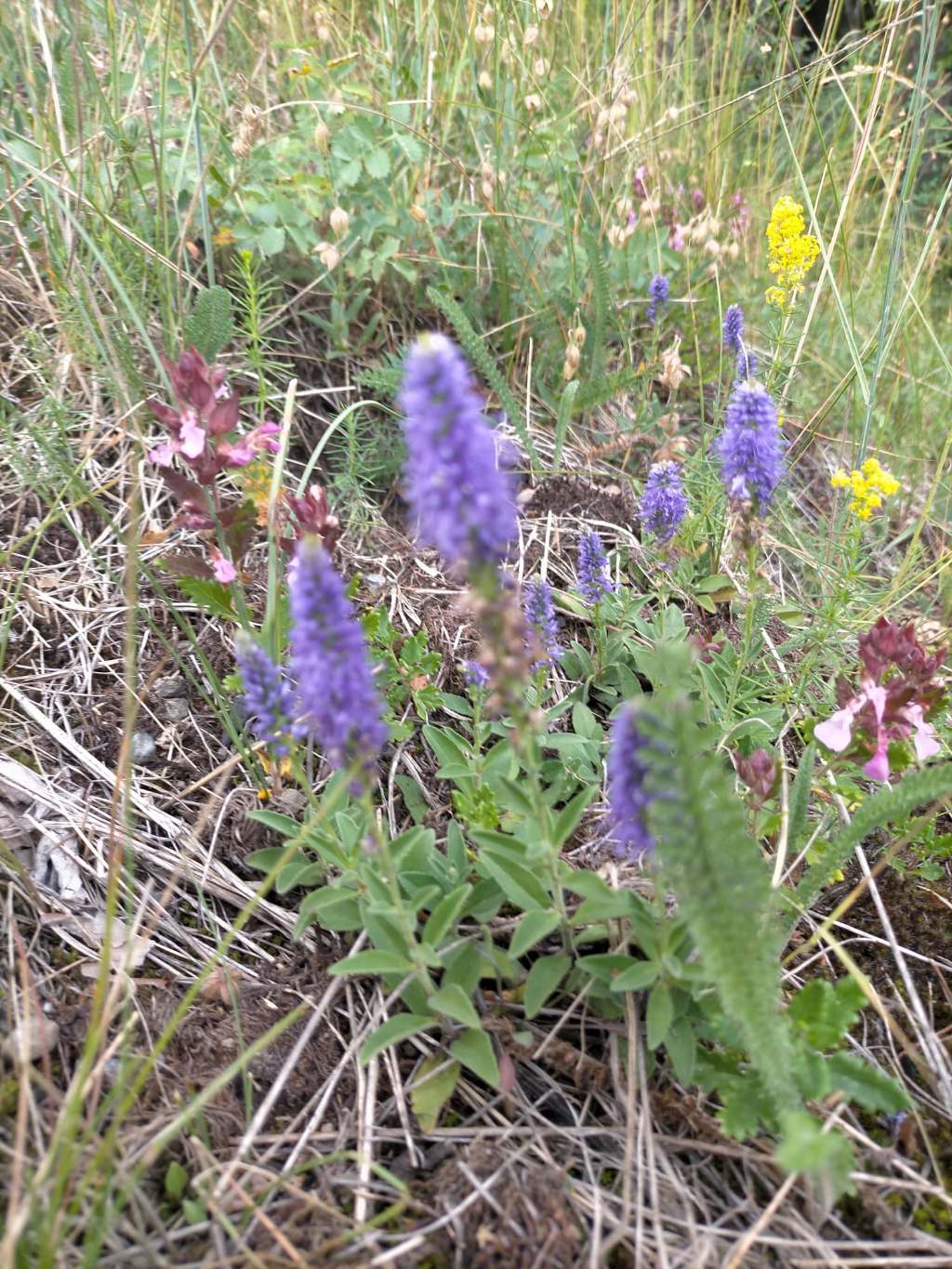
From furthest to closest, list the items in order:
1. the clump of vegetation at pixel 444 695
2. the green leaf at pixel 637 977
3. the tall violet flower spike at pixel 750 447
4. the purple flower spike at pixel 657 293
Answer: the purple flower spike at pixel 657 293, the tall violet flower spike at pixel 750 447, the green leaf at pixel 637 977, the clump of vegetation at pixel 444 695


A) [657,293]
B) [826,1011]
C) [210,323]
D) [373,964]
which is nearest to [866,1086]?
[826,1011]

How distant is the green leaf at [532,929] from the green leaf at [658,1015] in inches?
8.8

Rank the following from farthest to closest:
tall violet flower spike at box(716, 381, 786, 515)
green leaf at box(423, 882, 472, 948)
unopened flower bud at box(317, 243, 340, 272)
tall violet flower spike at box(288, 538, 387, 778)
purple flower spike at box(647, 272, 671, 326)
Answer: purple flower spike at box(647, 272, 671, 326) → unopened flower bud at box(317, 243, 340, 272) → tall violet flower spike at box(716, 381, 786, 515) → green leaf at box(423, 882, 472, 948) → tall violet flower spike at box(288, 538, 387, 778)

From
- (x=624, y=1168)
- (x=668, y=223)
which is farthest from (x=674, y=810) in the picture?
(x=668, y=223)

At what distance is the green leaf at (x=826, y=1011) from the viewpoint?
158 centimetres

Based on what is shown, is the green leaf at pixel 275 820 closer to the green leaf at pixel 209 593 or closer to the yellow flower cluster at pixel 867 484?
the green leaf at pixel 209 593

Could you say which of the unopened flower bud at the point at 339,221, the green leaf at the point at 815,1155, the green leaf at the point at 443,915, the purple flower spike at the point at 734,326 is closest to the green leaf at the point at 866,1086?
the green leaf at the point at 815,1155

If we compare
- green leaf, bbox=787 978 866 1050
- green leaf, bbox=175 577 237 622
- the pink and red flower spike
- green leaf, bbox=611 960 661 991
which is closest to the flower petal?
the pink and red flower spike

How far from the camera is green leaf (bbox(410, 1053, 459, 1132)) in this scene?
5.57 feet

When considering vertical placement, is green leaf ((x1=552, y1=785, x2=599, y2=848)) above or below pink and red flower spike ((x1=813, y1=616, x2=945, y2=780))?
above

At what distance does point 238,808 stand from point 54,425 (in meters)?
1.52

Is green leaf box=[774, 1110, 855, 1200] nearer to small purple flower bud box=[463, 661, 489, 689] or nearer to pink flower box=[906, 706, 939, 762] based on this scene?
pink flower box=[906, 706, 939, 762]

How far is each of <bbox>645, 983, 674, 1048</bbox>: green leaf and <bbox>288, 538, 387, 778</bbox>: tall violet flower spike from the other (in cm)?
70

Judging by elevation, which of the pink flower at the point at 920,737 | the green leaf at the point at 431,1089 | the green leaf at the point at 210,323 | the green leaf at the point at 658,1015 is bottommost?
the green leaf at the point at 431,1089
